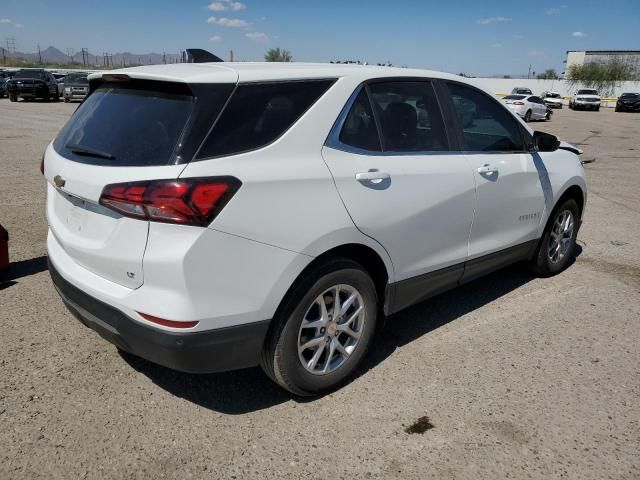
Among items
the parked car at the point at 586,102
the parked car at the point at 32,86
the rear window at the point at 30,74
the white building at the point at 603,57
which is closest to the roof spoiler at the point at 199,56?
the parked car at the point at 32,86

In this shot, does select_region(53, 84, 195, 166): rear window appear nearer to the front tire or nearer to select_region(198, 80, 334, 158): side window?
select_region(198, 80, 334, 158): side window

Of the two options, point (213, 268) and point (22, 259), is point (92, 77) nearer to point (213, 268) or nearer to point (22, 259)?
point (213, 268)

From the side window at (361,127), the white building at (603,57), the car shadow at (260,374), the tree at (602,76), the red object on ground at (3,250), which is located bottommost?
the car shadow at (260,374)

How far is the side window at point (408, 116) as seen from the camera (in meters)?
3.18

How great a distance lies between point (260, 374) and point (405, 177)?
1.49 m

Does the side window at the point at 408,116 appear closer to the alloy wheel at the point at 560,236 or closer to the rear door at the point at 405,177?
the rear door at the point at 405,177

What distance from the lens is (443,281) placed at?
363 centimetres

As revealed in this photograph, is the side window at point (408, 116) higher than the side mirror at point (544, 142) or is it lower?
higher

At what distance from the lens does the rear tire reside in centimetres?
479

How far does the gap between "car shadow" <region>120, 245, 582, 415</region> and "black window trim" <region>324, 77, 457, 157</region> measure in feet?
4.28

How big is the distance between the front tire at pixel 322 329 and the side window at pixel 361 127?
670 mm

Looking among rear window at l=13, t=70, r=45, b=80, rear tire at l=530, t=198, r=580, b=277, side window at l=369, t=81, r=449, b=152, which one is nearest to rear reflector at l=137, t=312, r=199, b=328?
side window at l=369, t=81, r=449, b=152

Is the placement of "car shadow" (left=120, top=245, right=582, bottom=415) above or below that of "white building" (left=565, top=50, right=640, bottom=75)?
below

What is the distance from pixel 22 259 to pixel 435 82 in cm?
403
